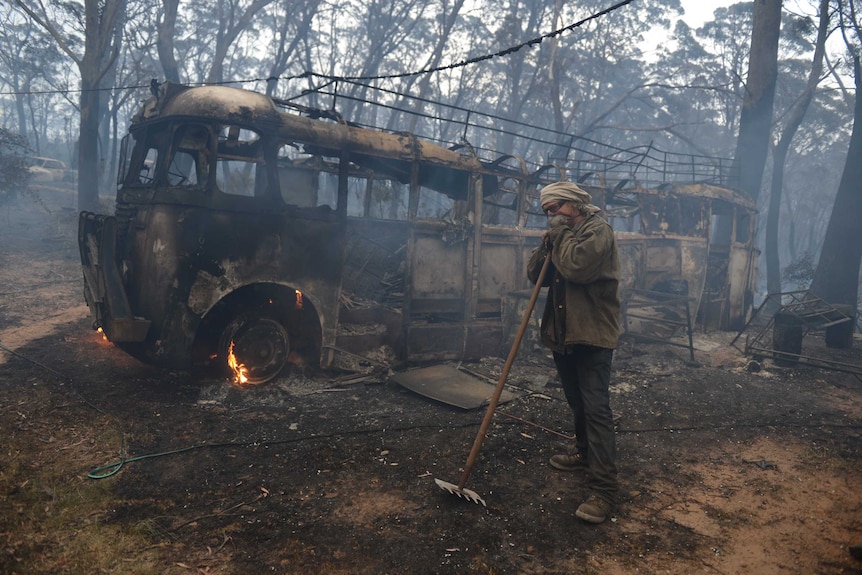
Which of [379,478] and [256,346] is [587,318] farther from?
[256,346]

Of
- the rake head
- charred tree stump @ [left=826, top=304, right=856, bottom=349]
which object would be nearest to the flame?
the rake head

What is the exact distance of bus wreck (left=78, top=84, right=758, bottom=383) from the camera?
5.51 m

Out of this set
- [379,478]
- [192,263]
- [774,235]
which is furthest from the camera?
[774,235]

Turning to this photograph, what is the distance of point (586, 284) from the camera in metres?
3.77

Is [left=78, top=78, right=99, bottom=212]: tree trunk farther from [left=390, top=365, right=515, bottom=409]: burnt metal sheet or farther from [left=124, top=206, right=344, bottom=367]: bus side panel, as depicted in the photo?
[left=390, top=365, right=515, bottom=409]: burnt metal sheet

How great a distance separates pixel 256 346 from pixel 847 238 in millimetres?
14774

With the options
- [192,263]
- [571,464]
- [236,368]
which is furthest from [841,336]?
[192,263]

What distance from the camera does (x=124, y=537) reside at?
10.2ft

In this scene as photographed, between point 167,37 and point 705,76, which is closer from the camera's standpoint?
point 167,37

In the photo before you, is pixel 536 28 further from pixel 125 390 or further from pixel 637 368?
pixel 125 390

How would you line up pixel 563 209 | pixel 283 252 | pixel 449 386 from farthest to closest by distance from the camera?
pixel 449 386 < pixel 283 252 < pixel 563 209

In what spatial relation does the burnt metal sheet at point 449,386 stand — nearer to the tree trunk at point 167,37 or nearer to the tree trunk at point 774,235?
the tree trunk at point 167,37

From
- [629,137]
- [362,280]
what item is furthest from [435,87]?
[362,280]

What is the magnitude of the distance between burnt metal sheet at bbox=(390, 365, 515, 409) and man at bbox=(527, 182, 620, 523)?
2168 millimetres
